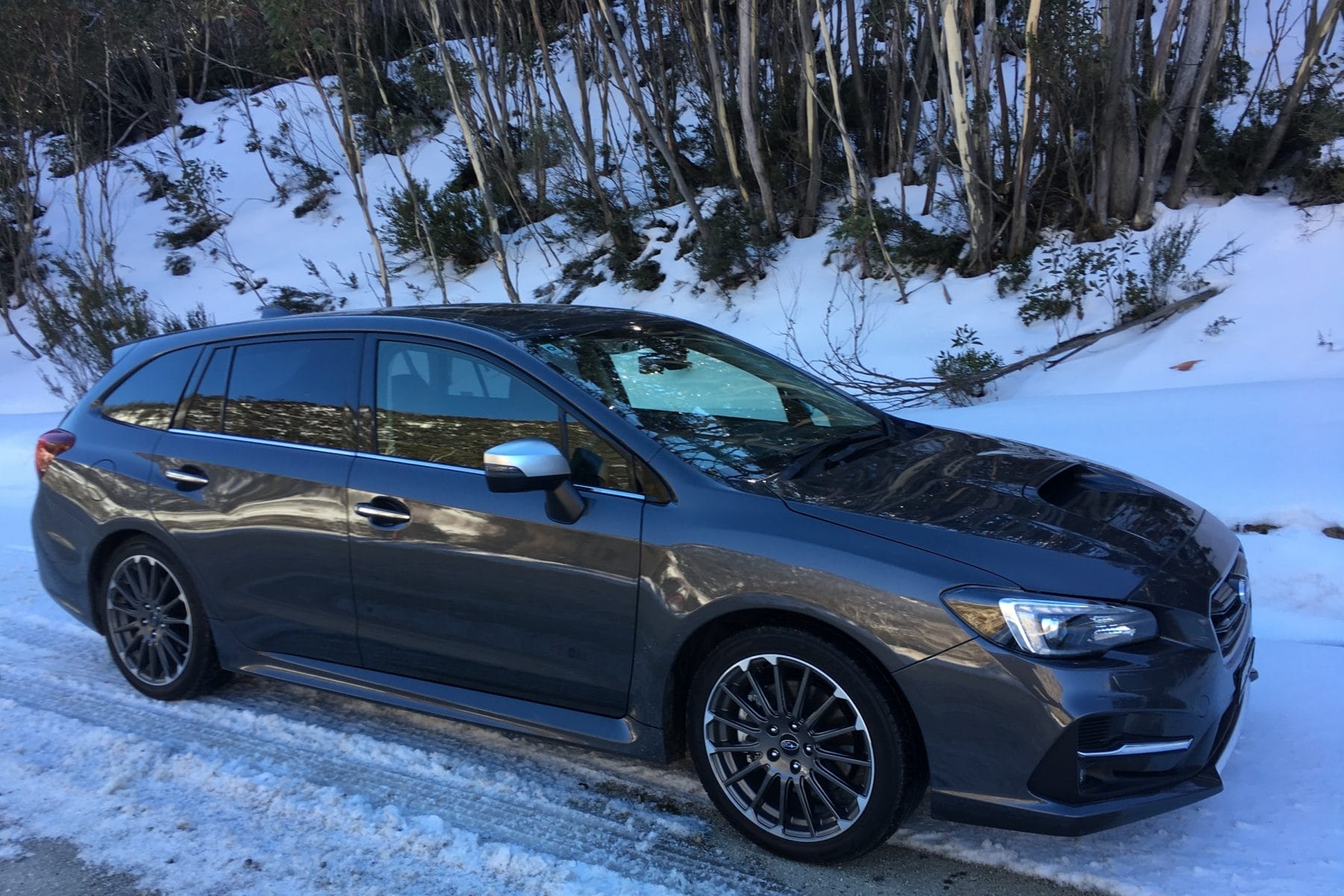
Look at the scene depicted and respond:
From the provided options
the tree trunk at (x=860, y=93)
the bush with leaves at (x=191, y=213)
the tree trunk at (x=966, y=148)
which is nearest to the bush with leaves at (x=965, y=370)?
the tree trunk at (x=966, y=148)

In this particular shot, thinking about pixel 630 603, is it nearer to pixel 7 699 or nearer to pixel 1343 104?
pixel 7 699

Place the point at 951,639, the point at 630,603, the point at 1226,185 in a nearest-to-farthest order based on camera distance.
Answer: the point at 951,639 → the point at 630,603 → the point at 1226,185

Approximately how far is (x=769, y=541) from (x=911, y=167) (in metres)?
10.6

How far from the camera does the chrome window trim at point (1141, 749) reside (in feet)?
8.45

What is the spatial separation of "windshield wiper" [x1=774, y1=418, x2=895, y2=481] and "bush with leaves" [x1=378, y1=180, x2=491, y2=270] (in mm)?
12562

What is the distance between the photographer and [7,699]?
4320 mm

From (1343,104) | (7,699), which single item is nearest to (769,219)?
(1343,104)

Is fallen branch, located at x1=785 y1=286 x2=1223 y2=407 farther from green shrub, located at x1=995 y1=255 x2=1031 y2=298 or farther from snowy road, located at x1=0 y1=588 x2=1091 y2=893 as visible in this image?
snowy road, located at x1=0 y1=588 x2=1091 y2=893

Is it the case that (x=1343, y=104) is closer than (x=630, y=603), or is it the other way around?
(x=630, y=603)

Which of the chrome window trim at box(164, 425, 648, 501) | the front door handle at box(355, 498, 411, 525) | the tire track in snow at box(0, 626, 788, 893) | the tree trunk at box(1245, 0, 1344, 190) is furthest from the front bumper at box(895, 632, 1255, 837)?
the tree trunk at box(1245, 0, 1344, 190)

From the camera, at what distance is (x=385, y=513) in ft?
11.5

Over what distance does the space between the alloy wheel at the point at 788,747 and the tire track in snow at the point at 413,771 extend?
0.68 ft

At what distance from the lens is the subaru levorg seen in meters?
2.63

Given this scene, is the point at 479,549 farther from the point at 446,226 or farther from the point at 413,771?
the point at 446,226
